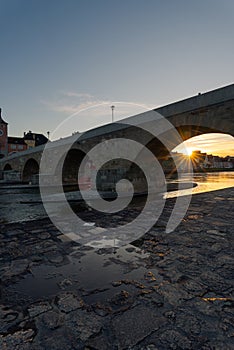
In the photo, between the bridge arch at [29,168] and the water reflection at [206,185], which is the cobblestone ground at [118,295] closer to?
the water reflection at [206,185]

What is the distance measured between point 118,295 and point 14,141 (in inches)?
2861

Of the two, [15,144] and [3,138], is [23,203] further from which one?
[15,144]

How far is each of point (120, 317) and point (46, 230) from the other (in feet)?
12.7

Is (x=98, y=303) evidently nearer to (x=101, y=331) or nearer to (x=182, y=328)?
(x=101, y=331)

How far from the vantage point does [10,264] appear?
348 cm

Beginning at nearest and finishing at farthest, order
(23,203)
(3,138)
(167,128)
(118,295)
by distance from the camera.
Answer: (118,295) → (23,203) → (167,128) → (3,138)

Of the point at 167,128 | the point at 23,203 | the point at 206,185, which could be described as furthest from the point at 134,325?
the point at 206,185

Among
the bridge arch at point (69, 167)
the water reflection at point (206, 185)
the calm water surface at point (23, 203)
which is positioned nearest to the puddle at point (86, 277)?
the calm water surface at point (23, 203)

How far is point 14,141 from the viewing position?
6650 cm

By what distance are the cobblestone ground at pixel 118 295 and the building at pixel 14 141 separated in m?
62.7

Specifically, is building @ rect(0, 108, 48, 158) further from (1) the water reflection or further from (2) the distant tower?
(1) the water reflection

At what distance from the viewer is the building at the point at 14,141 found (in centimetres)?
5881

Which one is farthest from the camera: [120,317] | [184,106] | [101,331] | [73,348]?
[184,106]

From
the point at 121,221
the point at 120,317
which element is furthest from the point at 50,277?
the point at 121,221
